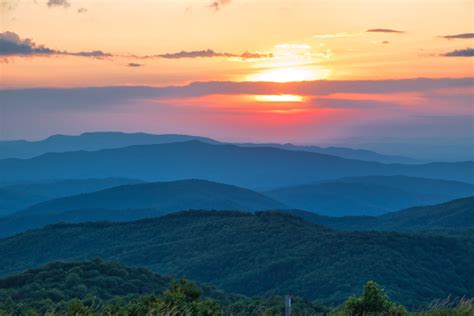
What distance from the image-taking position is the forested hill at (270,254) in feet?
262

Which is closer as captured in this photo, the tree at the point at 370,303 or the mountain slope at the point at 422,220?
the tree at the point at 370,303

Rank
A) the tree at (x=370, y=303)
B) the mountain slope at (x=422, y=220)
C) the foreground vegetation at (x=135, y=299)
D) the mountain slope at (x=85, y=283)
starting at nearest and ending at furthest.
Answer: the foreground vegetation at (x=135, y=299) < the tree at (x=370, y=303) < the mountain slope at (x=85, y=283) < the mountain slope at (x=422, y=220)

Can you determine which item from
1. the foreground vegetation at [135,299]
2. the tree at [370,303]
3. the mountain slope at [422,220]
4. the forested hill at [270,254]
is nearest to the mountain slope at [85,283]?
the foreground vegetation at [135,299]

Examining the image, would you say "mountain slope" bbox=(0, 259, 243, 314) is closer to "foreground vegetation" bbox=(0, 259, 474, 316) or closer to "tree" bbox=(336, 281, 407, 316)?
"foreground vegetation" bbox=(0, 259, 474, 316)

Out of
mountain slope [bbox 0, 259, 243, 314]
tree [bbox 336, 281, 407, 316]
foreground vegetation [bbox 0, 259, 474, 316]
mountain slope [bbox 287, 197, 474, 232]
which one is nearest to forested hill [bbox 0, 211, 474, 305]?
mountain slope [bbox 0, 259, 243, 314]

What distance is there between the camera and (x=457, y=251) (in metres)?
93.3

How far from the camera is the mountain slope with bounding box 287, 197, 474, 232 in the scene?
445ft

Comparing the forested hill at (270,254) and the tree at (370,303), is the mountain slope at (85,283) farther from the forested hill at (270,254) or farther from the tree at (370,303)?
the tree at (370,303)

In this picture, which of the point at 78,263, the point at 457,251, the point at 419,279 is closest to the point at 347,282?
the point at 419,279

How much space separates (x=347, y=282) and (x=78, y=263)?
111 feet

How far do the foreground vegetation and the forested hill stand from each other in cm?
2497

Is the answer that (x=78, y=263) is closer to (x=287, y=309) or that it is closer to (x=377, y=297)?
(x=377, y=297)

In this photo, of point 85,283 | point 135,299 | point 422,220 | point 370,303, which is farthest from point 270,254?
point 370,303

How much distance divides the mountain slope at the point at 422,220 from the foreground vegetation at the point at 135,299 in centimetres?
8153
